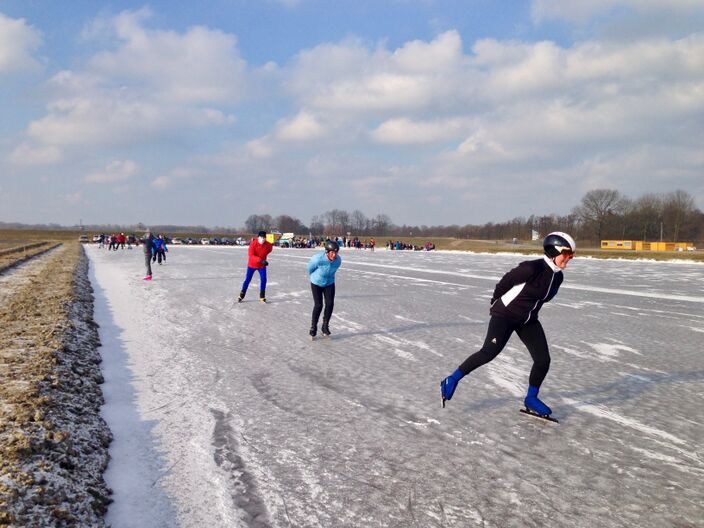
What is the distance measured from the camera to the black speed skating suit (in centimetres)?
439

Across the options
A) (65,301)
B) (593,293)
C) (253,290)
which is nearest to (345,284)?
(253,290)

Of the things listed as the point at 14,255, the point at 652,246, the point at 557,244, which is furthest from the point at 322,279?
the point at 652,246

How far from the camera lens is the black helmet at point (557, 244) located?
4254mm

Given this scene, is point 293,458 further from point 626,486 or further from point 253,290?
point 253,290

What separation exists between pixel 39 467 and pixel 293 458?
5.46 ft

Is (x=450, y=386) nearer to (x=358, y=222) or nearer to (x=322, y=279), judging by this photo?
(x=322, y=279)

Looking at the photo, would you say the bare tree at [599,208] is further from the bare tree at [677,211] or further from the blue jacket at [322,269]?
the blue jacket at [322,269]

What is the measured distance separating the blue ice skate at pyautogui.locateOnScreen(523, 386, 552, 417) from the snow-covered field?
10 centimetres

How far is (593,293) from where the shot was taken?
15766 mm

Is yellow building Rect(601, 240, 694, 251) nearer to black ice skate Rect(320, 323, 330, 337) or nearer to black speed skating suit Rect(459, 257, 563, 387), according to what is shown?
black ice skate Rect(320, 323, 330, 337)

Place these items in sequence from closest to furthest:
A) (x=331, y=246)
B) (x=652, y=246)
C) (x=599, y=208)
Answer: (x=331, y=246) → (x=652, y=246) → (x=599, y=208)

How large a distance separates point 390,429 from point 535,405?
1.44m

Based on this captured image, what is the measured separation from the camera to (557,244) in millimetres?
4293

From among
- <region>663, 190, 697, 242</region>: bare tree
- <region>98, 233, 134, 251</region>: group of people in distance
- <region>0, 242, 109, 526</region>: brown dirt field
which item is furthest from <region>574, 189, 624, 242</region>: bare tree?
<region>0, 242, 109, 526</region>: brown dirt field
